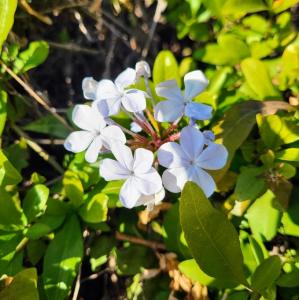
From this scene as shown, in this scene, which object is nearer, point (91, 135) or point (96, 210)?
point (91, 135)

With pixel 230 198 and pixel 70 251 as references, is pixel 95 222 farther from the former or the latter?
pixel 230 198

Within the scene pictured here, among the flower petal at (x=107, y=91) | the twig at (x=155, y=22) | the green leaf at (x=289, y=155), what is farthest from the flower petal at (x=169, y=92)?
the twig at (x=155, y=22)

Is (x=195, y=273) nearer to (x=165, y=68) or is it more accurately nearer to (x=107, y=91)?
(x=107, y=91)

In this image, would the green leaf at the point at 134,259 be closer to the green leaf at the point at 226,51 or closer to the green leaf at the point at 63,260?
the green leaf at the point at 63,260

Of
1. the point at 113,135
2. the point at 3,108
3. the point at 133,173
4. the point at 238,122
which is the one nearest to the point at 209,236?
the point at 133,173

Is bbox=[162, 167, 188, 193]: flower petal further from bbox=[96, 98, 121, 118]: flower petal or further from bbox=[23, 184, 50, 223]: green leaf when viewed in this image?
bbox=[23, 184, 50, 223]: green leaf
